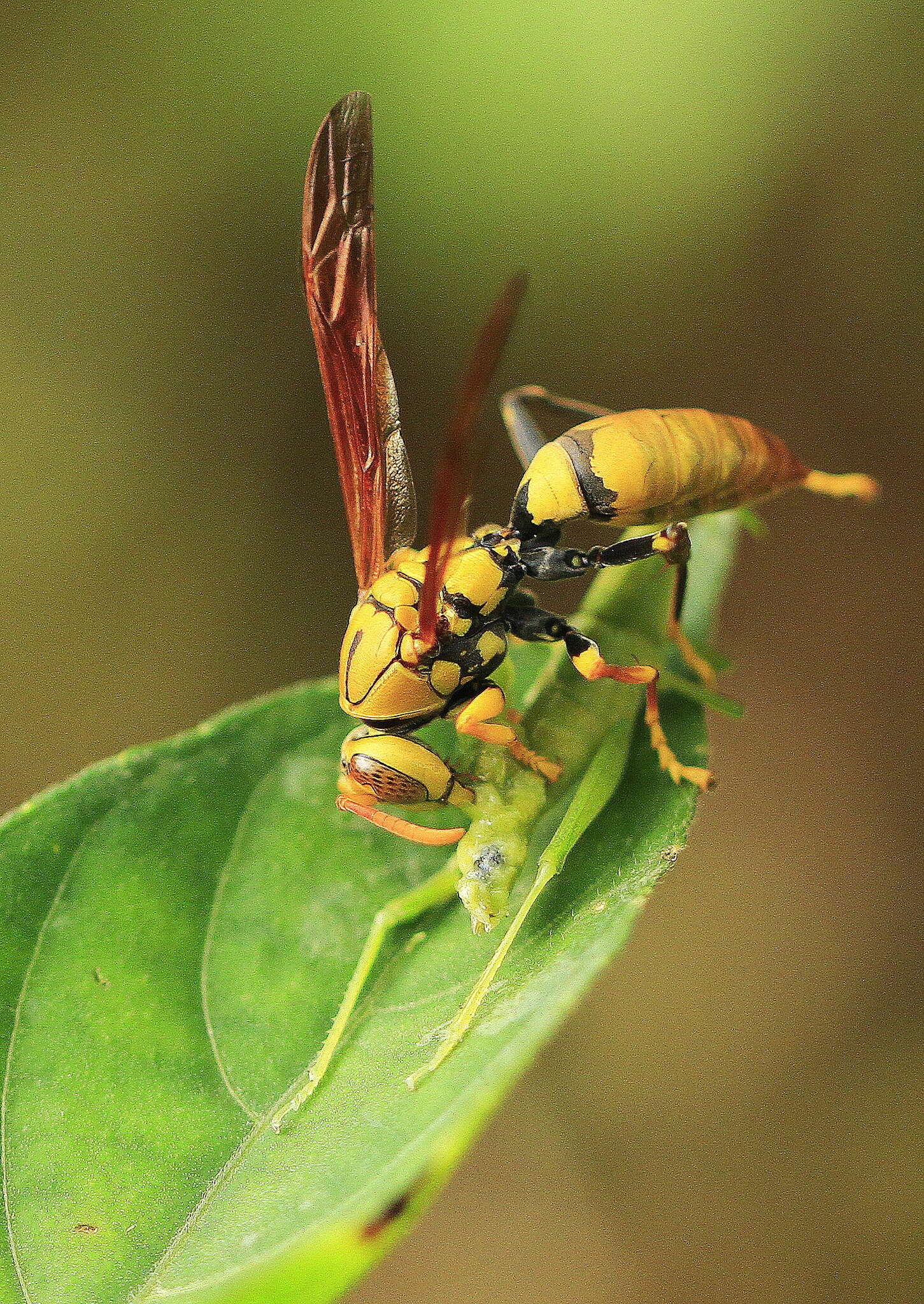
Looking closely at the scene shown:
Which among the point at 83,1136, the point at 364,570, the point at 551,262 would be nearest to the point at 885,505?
the point at 551,262

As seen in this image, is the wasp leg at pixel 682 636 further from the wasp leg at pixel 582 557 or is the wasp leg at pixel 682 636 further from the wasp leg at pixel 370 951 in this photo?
the wasp leg at pixel 370 951

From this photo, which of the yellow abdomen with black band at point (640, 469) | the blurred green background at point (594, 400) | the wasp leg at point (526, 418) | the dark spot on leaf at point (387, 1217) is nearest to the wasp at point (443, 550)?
the yellow abdomen with black band at point (640, 469)

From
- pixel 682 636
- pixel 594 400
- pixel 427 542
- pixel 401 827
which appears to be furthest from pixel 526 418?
pixel 594 400

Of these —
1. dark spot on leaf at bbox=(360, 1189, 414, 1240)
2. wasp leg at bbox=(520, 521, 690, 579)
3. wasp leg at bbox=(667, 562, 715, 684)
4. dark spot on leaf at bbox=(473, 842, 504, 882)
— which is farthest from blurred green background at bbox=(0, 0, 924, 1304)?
dark spot on leaf at bbox=(360, 1189, 414, 1240)

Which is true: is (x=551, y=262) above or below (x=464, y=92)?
below

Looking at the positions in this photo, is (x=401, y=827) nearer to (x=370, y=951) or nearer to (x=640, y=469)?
(x=370, y=951)

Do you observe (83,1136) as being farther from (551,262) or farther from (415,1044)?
(551,262)

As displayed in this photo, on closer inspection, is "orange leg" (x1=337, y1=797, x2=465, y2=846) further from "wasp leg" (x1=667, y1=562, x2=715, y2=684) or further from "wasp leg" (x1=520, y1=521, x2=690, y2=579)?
"wasp leg" (x1=667, y1=562, x2=715, y2=684)
